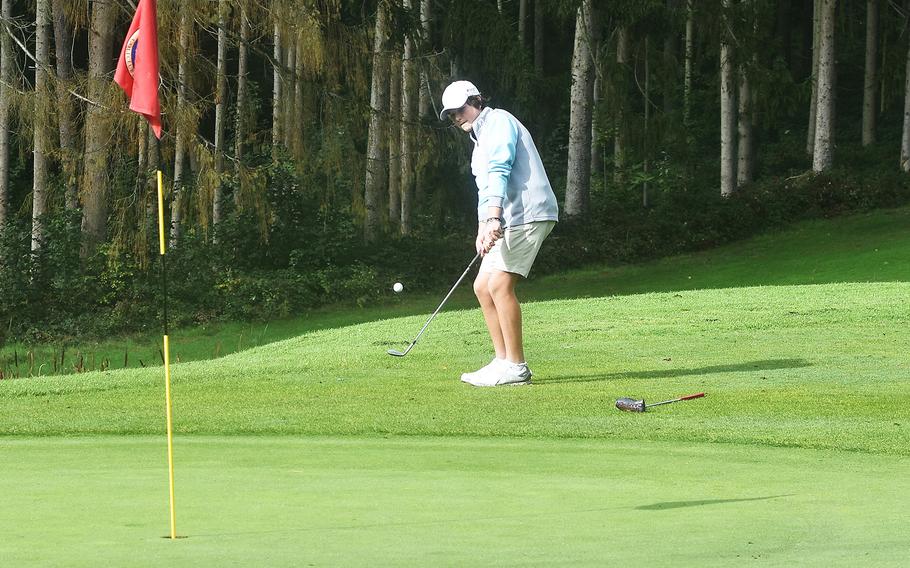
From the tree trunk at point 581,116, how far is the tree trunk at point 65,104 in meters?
10.5

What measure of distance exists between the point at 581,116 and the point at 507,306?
19871mm

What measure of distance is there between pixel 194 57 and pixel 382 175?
18.6ft

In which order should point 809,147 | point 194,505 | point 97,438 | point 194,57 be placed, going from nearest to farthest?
point 194,505 → point 97,438 → point 194,57 → point 809,147

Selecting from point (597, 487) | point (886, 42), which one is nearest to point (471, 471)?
point (597, 487)

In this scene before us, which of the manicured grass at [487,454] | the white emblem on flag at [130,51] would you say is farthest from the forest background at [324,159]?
the white emblem on flag at [130,51]

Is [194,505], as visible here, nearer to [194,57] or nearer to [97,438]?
[97,438]

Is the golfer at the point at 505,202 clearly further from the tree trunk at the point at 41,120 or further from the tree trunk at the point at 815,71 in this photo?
the tree trunk at the point at 815,71

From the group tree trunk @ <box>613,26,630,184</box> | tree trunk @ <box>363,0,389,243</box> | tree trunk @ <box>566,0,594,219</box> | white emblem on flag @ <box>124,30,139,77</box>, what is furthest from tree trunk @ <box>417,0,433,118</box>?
white emblem on flag @ <box>124,30,139,77</box>

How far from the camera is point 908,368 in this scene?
10383 millimetres

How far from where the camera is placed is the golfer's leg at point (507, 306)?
941 cm

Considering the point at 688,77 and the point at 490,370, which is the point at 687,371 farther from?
the point at 688,77

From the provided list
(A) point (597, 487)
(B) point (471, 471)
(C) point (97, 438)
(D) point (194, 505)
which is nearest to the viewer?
(D) point (194, 505)

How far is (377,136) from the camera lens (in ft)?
86.0

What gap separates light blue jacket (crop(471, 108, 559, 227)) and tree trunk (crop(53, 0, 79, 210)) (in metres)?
14.5
